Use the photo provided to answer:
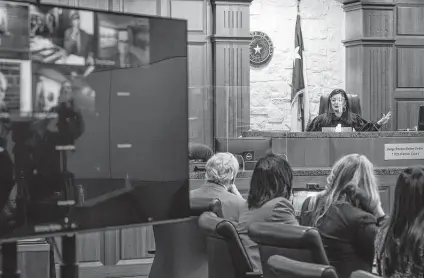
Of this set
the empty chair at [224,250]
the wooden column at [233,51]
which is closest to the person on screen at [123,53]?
the empty chair at [224,250]

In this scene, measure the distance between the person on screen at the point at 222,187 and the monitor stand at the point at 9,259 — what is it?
2.38 metres

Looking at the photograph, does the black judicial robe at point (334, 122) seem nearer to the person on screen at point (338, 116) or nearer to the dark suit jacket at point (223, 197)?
the person on screen at point (338, 116)

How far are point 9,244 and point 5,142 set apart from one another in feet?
0.75

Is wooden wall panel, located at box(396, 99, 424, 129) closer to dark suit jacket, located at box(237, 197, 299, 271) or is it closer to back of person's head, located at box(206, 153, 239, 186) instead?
back of person's head, located at box(206, 153, 239, 186)

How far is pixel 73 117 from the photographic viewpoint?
5.74 feet

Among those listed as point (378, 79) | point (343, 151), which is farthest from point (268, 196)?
point (378, 79)

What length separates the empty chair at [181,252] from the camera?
3.77 m

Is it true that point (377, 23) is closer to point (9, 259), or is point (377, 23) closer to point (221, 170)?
point (221, 170)

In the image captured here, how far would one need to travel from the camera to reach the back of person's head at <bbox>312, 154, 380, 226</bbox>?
11.6 feet

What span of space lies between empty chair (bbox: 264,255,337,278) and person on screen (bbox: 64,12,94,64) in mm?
1068

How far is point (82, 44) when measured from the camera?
1.78 meters

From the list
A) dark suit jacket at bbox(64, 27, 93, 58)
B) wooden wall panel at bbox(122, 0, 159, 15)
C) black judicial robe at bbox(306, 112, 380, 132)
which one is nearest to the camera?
dark suit jacket at bbox(64, 27, 93, 58)

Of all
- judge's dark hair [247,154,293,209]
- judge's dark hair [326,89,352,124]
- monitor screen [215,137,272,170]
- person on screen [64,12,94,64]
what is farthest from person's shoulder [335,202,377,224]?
judge's dark hair [326,89,352,124]

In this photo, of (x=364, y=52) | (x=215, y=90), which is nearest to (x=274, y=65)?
(x=364, y=52)
